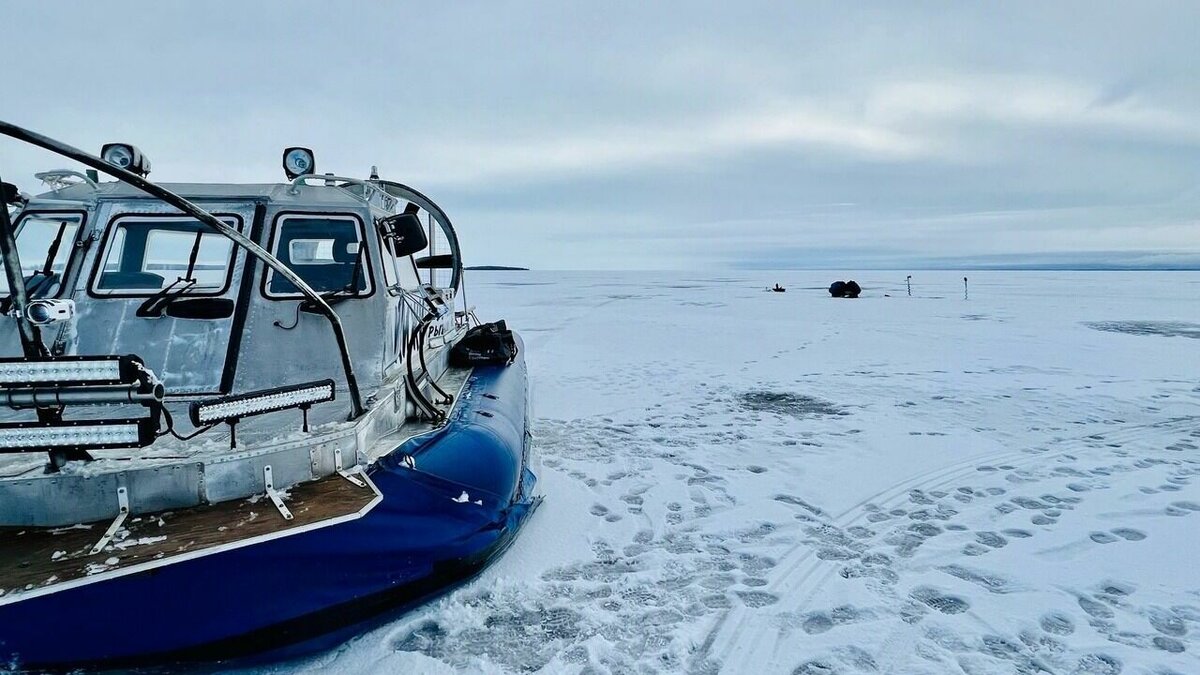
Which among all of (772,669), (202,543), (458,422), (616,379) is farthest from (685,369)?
(202,543)

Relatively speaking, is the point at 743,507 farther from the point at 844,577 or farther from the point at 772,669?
the point at 772,669

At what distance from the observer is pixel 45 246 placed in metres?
4.26

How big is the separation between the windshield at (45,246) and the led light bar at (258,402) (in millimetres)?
2457

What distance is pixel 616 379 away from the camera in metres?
8.64

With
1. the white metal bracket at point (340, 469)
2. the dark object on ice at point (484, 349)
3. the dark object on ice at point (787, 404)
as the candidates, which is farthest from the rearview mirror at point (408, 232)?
the dark object on ice at point (787, 404)

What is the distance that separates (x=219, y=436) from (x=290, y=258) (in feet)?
5.81

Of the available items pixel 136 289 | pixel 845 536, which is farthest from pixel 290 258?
pixel 845 536

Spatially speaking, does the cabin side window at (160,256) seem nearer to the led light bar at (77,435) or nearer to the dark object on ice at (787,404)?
Answer: the led light bar at (77,435)

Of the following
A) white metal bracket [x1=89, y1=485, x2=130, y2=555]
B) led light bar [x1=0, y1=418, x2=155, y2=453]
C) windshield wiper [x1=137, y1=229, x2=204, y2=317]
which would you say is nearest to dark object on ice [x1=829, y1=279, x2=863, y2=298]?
windshield wiper [x1=137, y1=229, x2=204, y2=317]

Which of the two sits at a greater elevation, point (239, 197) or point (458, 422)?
point (239, 197)

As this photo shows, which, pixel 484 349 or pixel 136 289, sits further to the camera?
pixel 484 349

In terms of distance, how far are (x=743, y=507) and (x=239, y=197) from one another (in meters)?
3.78

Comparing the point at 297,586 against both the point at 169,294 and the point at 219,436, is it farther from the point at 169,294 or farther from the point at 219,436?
the point at 169,294

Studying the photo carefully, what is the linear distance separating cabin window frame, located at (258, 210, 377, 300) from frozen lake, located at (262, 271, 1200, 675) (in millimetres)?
1791
